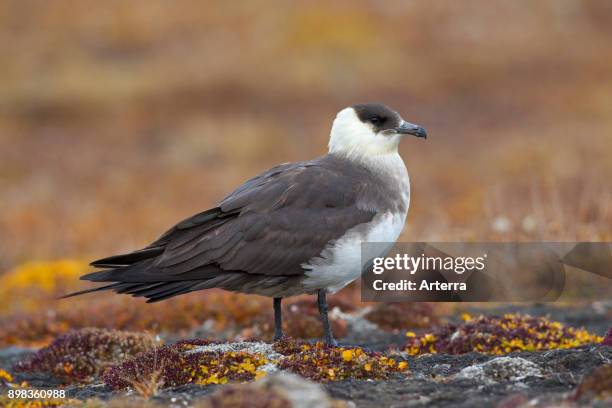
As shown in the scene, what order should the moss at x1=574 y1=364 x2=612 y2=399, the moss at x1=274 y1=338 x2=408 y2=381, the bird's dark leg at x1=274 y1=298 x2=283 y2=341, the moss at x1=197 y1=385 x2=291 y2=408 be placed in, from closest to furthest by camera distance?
1. the moss at x1=197 y1=385 x2=291 y2=408
2. the moss at x1=574 y1=364 x2=612 y2=399
3. the moss at x1=274 y1=338 x2=408 y2=381
4. the bird's dark leg at x1=274 y1=298 x2=283 y2=341

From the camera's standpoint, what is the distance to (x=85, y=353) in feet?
27.3

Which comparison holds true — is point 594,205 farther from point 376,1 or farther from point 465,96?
point 376,1

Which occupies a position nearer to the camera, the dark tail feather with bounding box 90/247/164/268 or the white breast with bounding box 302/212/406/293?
the white breast with bounding box 302/212/406/293

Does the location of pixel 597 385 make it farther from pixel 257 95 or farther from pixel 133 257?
pixel 257 95

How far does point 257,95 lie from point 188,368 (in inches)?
1167

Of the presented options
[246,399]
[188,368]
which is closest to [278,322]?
[188,368]

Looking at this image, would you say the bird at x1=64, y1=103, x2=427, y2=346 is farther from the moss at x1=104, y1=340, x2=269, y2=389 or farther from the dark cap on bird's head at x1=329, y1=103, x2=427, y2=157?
the moss at x1=104, y1=340, x2=269, y2=389

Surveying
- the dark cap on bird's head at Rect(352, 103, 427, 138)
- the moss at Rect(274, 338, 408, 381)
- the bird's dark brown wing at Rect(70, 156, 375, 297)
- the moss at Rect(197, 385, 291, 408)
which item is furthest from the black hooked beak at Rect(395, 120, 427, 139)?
the moss at Rect(197, 385, 291, 408)

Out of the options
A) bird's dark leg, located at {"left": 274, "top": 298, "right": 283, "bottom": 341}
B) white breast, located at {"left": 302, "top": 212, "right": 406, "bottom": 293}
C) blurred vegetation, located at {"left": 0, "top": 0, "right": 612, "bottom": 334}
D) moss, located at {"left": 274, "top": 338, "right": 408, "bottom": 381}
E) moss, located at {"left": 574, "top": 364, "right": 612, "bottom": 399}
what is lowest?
moss, located at {"left": 574, "top": 364, "right": 612, "bottom": 399}

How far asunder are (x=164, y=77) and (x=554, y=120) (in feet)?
52.8

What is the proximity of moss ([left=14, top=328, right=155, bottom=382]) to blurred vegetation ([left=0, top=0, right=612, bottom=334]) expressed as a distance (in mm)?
10322

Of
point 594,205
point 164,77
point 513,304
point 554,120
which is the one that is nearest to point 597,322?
point 513,304

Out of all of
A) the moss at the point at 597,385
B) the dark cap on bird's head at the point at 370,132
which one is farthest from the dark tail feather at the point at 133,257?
the moss at the point at 597,385

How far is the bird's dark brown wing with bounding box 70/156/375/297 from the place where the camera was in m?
7.25
